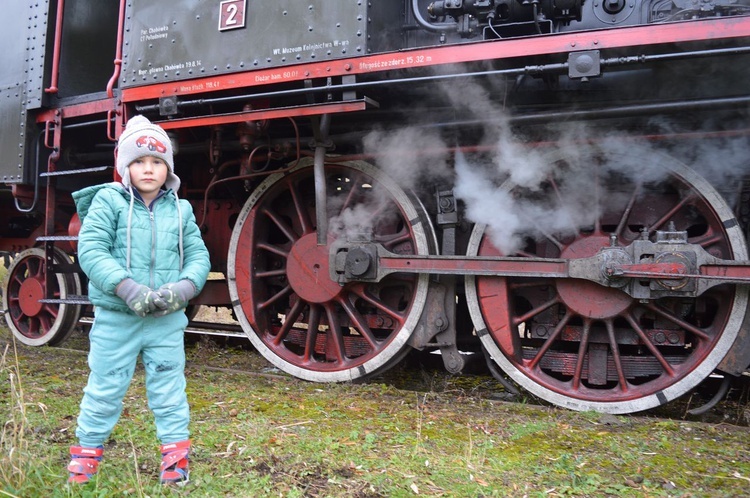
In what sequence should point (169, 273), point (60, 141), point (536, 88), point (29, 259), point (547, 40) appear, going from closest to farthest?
point (169, 273)
point (547, 40)
point (536, 88)
point (60, 141)
point (29, 259)

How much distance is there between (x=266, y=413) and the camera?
10.5ft

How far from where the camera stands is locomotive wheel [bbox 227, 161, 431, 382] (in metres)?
3.81

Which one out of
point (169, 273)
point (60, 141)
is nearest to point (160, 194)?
point (169, 273)

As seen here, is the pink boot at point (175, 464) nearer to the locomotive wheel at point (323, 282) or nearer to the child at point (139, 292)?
the child at point (139, 292)

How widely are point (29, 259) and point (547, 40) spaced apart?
16.1 ft

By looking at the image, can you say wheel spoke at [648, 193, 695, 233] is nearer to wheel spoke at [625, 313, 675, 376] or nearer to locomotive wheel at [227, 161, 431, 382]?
wheel spoke at [625, 313, 675, 376]

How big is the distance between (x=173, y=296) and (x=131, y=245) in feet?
0.84

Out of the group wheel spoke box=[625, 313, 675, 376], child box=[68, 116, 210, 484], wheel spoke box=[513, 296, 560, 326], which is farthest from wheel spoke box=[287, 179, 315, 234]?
wheel spoke box=[625, 313, 675, 376]

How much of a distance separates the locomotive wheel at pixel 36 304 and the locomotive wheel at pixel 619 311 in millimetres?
3607

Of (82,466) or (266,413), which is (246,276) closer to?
(266,413)

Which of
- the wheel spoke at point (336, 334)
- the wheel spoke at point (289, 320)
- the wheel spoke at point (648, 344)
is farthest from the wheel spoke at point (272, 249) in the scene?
the wheel spoke at point (648, 344)

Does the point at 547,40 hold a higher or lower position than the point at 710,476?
higher

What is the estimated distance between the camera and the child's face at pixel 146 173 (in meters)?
2.23

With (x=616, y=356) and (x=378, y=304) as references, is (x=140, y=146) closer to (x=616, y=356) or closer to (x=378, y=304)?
(x=378, y=304)
